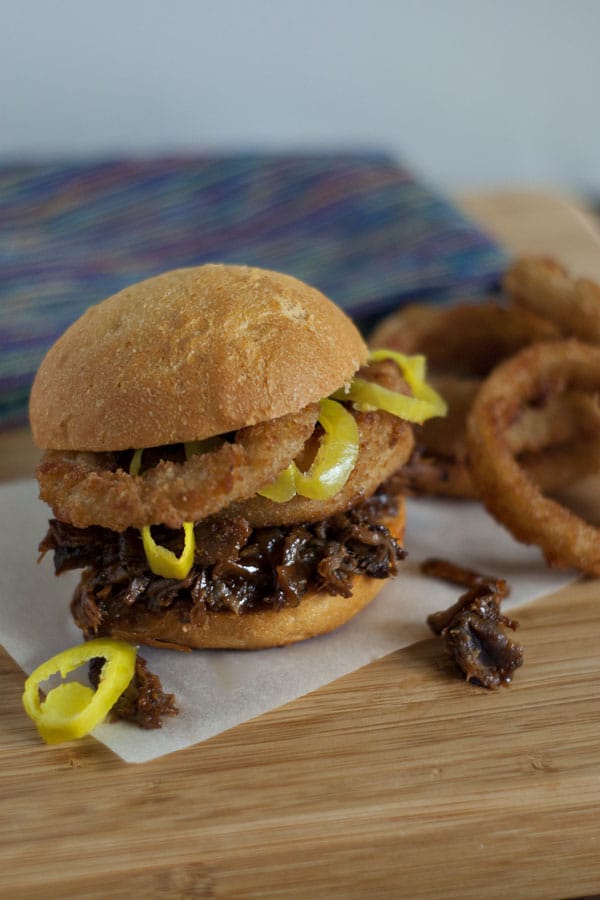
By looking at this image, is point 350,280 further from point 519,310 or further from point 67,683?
point 67,683

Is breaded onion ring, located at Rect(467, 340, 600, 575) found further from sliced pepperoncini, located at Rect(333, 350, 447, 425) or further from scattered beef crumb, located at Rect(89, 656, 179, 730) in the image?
scattered beef crumb, located at Rect(89, 656, 179, 730)

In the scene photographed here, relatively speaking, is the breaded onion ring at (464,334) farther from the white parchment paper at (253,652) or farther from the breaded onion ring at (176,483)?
the breaded onion ring at (176,483)

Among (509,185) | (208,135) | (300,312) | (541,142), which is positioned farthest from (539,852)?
(541,142)

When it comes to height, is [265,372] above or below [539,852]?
above

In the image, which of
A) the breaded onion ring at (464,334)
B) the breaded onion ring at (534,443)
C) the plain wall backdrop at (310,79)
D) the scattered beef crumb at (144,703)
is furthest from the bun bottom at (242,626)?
the plain wall backdrop at (310,79)

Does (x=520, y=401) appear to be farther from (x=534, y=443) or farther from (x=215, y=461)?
(x=215, y=461)

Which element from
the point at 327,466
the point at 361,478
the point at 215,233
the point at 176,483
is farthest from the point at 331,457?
the point at 215,233

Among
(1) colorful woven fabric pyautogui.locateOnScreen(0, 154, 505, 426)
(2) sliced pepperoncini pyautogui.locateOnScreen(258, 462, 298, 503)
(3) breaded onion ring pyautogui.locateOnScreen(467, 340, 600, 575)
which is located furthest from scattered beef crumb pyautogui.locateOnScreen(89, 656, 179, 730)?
(1) colorful woven fabric pyautogui.locateOnScreen(0, 154, 505, 426)
